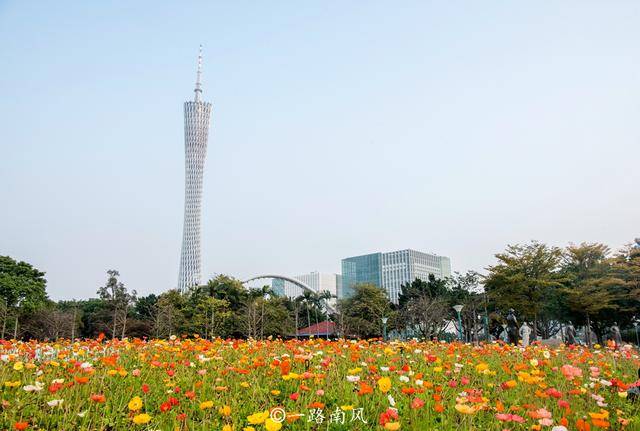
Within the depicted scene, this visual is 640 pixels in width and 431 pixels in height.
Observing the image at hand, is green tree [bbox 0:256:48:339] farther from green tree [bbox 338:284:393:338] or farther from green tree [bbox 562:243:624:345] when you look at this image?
green tree [bbox 562:243:624:345]

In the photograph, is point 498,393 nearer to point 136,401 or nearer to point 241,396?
point 241,396

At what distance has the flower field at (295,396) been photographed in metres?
3.79

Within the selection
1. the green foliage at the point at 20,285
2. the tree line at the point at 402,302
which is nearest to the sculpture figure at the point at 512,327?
the tree line at the point at 402,302

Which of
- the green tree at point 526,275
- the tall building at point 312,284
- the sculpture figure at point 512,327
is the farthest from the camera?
the tall building at point 312,284

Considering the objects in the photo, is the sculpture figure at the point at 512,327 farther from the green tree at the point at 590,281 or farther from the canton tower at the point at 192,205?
the canton tower at the point at 192,205

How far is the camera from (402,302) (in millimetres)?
51312

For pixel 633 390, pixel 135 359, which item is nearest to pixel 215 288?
pixel 135 359

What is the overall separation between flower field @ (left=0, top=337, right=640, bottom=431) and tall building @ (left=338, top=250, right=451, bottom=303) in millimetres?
127578

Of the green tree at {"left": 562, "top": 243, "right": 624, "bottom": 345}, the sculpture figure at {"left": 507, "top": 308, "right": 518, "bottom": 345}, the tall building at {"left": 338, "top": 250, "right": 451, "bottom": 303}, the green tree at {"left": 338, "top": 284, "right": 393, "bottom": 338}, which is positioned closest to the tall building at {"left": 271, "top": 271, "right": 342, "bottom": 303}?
the tall building at {"left": 338, "top": 250, "right": 451, "bottom": 303}

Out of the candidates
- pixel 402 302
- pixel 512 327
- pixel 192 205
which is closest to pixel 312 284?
pixel 192 205

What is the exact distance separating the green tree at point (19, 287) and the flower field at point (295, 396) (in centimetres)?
3684

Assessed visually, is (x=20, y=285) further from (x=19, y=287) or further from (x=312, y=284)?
(x=312, y=284)

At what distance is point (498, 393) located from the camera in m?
5.25

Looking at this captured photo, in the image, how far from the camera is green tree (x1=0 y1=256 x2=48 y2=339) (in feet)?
126
